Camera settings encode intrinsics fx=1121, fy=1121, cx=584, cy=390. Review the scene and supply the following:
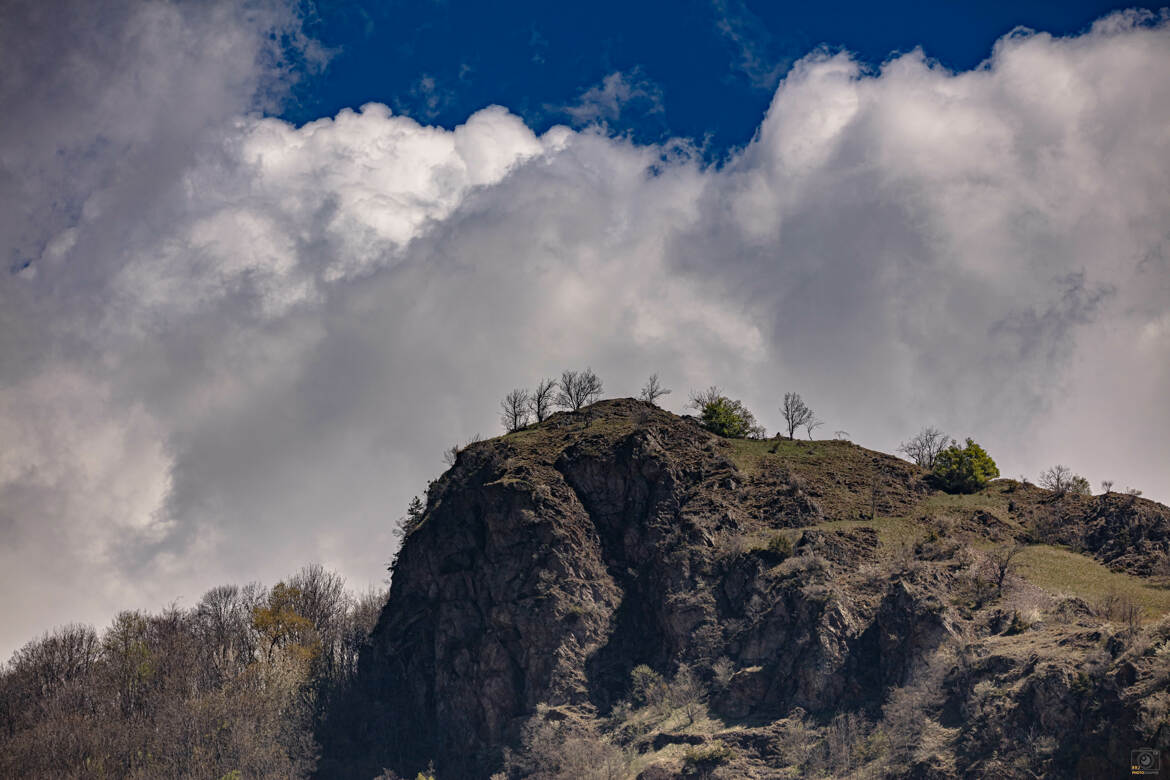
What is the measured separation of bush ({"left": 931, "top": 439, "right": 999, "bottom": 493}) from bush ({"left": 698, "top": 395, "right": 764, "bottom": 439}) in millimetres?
23510

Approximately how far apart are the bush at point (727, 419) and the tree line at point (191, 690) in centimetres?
4778

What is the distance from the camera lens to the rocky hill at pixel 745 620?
8081 cm

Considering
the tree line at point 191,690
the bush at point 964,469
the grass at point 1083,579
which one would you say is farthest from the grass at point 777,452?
the tree line at point 191,690

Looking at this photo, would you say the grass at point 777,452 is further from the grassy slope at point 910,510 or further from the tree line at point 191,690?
the tree line at point 191,690

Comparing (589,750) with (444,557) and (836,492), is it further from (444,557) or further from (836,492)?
(836,492)

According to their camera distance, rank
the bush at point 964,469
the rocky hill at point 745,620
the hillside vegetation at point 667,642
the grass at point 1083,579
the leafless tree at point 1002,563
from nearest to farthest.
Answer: the rocky hill at point 745,620
the hillside vegetation at point 667,642
the grass at point 1083,579
the leafless tree at point 1002,563
the bush at point 964,469

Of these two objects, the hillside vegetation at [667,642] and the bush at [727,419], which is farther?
the bush at [727,419]

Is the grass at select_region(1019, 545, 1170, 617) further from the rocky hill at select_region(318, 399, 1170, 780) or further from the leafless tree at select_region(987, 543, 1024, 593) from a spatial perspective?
the leafless tree at select_region(987, 543, 1024, 593)

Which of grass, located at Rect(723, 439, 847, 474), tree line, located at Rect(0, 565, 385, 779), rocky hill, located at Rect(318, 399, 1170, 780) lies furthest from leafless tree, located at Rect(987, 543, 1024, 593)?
tree line, located at Rect(0, 565, 385, 779)

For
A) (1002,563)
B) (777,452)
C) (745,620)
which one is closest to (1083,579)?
(1002,563)

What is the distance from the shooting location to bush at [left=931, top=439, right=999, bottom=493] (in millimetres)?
121062

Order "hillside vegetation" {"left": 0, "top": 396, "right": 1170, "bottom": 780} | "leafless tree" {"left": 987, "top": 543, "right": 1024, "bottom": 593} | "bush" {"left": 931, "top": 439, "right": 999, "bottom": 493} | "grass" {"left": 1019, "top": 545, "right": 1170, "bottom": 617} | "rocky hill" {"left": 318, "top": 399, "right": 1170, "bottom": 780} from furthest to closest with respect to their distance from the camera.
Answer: "bush" {"left": 931, "top": 439, "right": 999, "bottom": 493} → "leafless tree" {"left": 987, "top": 543, "right": 1024, "bottom": 593} → "grass" {"left": 1019, "top": 545, "right": 1170, "bottom": 617} → "hillside vegetation" {"left": 0, "top": 396, "right": 1170, "bottom": 780} → "rocky hill" {"left": 318, "top": 399, "right": 1170, "bottom": 780}

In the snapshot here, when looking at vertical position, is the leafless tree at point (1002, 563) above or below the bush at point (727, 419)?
below

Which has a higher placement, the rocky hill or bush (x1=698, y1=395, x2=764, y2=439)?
bush (x1=698, y1=395, x2=764, y2=439)
